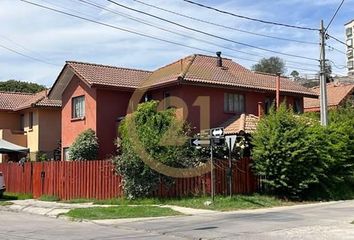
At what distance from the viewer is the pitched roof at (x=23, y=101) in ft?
→ 128

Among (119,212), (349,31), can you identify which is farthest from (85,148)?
(349,31)

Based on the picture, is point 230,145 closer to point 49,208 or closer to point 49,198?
point 49,208

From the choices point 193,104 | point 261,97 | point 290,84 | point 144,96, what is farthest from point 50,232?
point 290,84

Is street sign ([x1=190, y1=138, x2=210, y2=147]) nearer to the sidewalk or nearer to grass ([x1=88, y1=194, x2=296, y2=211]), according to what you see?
grass ([x1=88, y1=194, x2=296, y2=211])

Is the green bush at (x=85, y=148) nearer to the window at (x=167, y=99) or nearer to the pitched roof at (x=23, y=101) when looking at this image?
the window at (x=167, y=99)

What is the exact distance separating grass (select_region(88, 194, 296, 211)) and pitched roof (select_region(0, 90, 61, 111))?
17610 mm

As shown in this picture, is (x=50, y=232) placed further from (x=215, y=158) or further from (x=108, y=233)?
(x=215, y=158)

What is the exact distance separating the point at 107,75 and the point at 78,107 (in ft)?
8.45

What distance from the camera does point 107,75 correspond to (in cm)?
3141

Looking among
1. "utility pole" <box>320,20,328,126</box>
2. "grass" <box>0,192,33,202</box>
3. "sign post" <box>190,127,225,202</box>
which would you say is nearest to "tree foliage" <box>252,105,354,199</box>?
"utility pole" <box>320,20,328,126</box>

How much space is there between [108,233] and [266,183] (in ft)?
32.9

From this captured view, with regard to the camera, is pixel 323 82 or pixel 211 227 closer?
pixel 211 227

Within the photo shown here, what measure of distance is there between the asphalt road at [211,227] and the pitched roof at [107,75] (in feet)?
39.6

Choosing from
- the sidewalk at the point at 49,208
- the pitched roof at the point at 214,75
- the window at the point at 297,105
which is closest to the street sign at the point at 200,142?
the sidewalk at the point at 49,208
